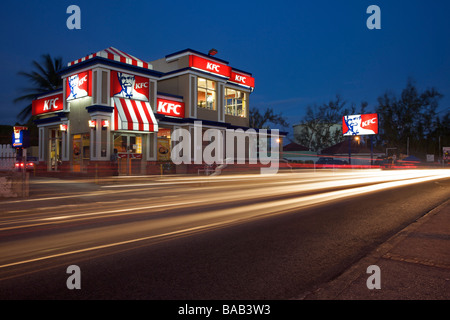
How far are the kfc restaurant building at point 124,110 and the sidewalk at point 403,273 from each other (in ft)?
63.8

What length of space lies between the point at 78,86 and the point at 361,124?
43240 millimetres

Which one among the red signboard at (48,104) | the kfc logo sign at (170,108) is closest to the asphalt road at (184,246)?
the kfc logo sign at (170,108)

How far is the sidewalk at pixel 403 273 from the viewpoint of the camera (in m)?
3.53

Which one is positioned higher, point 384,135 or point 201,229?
point 384,135

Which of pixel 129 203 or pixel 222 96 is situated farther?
pixel 222 96

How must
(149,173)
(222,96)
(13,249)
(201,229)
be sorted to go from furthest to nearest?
(222,96), (149,173), (201,229), (13,249)

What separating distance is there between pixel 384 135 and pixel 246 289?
3347 inches

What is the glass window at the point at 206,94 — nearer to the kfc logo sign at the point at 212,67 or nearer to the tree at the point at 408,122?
the kfc logo sign at the point at 212,67

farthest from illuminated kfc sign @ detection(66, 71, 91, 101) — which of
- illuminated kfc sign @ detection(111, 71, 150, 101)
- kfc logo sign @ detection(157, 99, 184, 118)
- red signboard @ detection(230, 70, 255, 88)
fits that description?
red signboard @ detection(230, 70, 255, 88)

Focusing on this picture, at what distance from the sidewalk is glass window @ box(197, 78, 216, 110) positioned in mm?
25155
